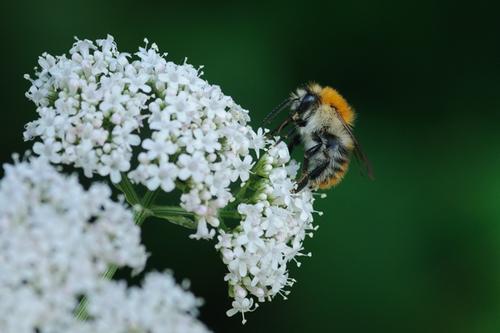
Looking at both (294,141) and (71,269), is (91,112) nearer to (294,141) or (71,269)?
(71,269)

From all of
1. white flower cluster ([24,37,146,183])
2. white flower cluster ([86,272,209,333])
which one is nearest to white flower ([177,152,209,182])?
white flower cluster ([24,37,146,183])

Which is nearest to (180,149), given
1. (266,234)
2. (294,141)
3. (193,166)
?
(193,166)

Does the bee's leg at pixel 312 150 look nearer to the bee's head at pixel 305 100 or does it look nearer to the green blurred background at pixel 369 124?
the bee's head at pixel 305 100

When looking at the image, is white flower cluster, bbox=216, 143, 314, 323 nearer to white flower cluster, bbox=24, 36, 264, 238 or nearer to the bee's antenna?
white flower cluster, bbox=24, 36, 264, 238

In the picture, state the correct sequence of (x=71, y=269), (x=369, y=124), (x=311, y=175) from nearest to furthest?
(x=71, y=269)
(x=311, y=175)
(x=369, y=124)

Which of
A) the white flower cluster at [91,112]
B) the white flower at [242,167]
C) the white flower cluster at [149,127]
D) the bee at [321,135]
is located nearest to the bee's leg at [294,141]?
the bee at [321,135]
